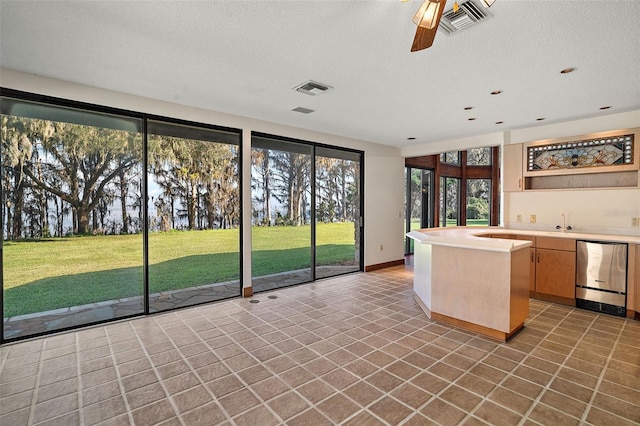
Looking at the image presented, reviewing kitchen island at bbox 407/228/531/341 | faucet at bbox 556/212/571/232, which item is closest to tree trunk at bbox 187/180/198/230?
kitchen island at bbox 407/228/531/341

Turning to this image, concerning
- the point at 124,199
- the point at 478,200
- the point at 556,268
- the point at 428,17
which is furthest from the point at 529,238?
the point at 124,199

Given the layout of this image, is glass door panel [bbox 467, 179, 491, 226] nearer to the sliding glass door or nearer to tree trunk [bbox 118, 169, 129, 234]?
the sliding glass door

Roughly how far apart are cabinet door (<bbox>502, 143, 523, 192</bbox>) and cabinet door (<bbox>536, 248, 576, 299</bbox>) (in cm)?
131

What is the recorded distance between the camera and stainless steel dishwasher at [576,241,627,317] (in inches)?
148

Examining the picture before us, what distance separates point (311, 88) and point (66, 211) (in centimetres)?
320

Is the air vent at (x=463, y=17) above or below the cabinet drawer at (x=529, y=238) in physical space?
above

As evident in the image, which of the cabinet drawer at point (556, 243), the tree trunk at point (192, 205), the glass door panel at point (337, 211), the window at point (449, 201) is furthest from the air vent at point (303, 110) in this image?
the window at point (449, 201)

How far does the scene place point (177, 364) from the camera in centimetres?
266

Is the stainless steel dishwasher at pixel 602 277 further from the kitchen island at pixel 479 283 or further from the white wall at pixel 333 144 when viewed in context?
the white wall at pixel 333 144

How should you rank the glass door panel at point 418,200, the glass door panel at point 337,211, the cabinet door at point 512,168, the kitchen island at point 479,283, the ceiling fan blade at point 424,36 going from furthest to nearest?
the glass door panel at point 418,200, the glass door panel at point 337,211, the cabinet door at point 512,168, the kitchen island at point 479,283, the ceiling fan blade at point 424,36

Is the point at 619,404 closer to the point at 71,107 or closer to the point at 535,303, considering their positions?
the point at 535,303

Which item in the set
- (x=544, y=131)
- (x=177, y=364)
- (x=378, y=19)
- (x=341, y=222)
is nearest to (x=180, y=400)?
(x=177, y=364)

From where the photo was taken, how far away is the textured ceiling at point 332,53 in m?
2.05

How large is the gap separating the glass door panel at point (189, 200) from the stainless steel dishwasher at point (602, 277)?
4.77m
